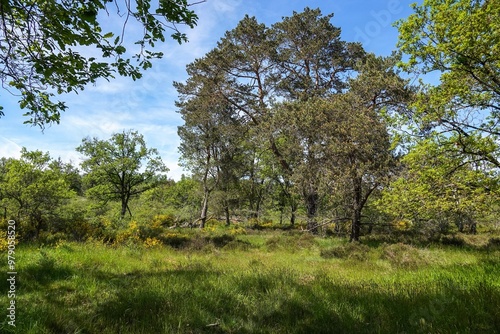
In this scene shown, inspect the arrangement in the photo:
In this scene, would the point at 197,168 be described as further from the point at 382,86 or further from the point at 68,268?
the point at 68,268

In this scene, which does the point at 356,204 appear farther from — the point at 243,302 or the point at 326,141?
the point at 243,302

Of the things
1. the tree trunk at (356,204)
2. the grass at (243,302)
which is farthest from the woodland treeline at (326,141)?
the grass at (243,302)

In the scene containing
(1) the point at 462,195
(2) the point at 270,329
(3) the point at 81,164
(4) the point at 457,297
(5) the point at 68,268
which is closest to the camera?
(2) the point at 270,329

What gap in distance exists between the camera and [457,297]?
469cm

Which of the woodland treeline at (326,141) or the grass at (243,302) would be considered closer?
the grass at (243,302)

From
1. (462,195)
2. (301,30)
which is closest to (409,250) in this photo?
(462,195)

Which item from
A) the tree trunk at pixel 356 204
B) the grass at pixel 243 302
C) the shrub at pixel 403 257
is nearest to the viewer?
the grass at pixel 243 302

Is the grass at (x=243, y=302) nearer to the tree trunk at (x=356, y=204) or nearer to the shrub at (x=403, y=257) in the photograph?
the shrub at (x=403, y=257)

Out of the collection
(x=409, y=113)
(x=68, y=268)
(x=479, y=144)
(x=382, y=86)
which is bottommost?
(x=68, y=268)

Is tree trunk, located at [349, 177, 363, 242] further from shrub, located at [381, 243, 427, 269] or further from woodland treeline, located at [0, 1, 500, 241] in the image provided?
shrub, located at [381, 243, 427, 269]

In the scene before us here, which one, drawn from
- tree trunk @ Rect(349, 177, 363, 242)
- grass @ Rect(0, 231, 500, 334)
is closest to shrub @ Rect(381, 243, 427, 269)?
grass @ Rect(0, 231, 500, 334)

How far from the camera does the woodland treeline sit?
32.6ft

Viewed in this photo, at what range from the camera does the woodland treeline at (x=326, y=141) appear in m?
9.93

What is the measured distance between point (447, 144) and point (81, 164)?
30.9 m
